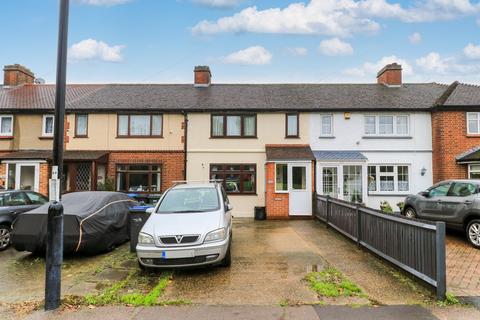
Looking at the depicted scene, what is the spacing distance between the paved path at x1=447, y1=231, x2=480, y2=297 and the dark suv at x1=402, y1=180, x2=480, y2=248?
0.44 m

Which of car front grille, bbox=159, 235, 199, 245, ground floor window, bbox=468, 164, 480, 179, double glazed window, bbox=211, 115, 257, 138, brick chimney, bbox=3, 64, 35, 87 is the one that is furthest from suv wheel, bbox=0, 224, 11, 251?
ground floor window, bbox=468, 164, 480, 179

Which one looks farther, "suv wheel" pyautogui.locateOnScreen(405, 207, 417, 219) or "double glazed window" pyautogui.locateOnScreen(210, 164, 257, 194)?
"double glazed window" pyautogui.locateOnScreen(210, 164, 257, 194)

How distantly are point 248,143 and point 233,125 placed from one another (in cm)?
123

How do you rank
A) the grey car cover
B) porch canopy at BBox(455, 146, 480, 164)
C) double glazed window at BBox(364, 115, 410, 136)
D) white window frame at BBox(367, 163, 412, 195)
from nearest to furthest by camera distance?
the grey car cover < porch canopy at BBox(455, 146, 480, 164) < white window frame at BBox(367, 163, 412, 195) < double glazed window at BBox(364, 115, 410, 136)

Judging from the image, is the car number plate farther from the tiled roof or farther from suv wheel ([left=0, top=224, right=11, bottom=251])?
the tiled roof

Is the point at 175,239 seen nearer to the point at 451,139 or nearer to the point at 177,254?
the point at 177,254

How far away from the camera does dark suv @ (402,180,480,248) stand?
8289 millimetres

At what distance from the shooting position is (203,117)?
16.4 m

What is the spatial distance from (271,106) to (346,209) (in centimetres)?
811

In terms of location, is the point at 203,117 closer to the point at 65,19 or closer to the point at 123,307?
the point at 65,19

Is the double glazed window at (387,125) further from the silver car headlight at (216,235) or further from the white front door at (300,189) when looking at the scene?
the silver car headlight at (216,235)

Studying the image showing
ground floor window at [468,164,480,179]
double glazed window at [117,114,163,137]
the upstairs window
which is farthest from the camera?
double glazed window at [117,114,163,137]

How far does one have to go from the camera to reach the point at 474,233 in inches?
325

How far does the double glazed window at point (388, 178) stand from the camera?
15711 mm
